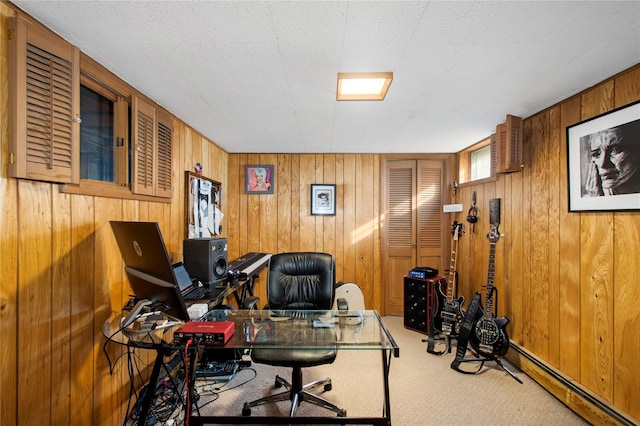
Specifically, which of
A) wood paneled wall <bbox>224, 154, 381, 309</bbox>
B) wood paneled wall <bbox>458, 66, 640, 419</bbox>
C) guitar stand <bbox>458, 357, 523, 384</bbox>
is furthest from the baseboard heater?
wood paneled wall <bbox>224, 154, 381, 309</bbox>

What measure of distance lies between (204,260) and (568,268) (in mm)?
2840

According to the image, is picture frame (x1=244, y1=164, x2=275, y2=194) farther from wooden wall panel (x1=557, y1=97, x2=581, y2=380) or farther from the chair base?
wooden wall panel (x1=557, y1=97, x2=581, y2=380)

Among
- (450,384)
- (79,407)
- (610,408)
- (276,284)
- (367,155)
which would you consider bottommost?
(450,384)

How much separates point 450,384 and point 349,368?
876 mm

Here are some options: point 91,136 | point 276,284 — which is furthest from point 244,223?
point 91,136

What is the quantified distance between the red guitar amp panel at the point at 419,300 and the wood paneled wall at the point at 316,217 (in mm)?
549

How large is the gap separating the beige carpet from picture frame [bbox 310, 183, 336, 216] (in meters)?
1.90

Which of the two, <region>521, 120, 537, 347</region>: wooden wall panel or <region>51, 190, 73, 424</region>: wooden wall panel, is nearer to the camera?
<region>51, 190, 73, 424</region>: wooden wall panel

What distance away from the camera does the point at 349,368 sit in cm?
257

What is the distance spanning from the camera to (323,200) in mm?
3930

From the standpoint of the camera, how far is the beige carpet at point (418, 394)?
1.98m

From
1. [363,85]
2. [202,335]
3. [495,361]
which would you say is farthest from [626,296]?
[202,335]

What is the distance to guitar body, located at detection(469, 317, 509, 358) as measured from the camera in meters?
2.50

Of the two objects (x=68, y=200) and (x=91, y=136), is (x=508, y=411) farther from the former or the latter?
(x=91, y=136)
